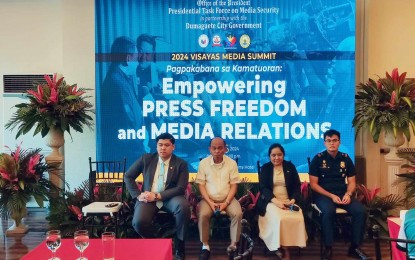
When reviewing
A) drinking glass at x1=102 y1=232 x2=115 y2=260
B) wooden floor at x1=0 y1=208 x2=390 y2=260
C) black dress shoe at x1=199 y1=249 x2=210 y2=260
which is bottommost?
wooden floor at x1=0 y1=208 x2=390 y2=260

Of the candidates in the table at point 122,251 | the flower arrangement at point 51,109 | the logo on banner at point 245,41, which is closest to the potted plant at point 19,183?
the flower arrangement at point 51,109

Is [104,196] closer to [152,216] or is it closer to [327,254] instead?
[152,216]

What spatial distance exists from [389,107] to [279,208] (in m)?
1.97

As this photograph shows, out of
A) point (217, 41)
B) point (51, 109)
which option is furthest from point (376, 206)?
point (51, 109)

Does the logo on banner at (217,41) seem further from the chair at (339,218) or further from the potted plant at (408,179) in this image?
the potted plant at (408,179)

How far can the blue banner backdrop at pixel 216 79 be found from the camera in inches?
221

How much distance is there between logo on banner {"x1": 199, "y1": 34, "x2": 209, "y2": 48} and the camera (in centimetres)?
566

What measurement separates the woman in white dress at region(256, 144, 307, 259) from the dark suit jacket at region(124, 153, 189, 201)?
0.75 m

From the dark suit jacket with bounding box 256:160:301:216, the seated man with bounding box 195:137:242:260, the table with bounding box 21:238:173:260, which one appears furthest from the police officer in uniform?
the table with bounding box 21:238:173:260

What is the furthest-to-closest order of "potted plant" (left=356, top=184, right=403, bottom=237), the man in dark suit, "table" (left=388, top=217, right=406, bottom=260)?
1. "potted plant" (left=356, top=184, right=403, bottom=237)
2. the man in dark suit
3. "table" (left=388, top=217, right=406, bottom=260)

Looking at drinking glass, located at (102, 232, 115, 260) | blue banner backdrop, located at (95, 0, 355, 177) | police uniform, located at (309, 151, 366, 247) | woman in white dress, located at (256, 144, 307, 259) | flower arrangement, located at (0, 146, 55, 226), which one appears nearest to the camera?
drinking glass, located at (102, 232, 115, 260)

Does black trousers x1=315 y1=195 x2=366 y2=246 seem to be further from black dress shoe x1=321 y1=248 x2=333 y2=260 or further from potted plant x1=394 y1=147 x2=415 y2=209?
potted plant x1=394 y1=147 x2=415 y2=209

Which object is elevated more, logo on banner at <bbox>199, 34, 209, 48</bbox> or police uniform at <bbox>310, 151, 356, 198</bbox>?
logo on banner at <bbox>199, 34, 209, 48</bbox>

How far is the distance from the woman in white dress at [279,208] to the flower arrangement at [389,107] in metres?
1.47
